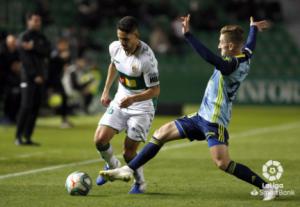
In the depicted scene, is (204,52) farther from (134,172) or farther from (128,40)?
(134,172)

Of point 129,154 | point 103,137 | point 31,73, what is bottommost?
point 31,73

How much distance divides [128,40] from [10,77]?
1144 cm

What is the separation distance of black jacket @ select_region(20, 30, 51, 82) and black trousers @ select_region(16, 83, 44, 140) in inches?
6.1

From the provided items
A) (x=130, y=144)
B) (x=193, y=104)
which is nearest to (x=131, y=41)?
(x=130, y=144)

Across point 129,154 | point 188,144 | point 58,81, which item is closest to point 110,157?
point 129,154

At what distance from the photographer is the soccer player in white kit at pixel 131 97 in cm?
870

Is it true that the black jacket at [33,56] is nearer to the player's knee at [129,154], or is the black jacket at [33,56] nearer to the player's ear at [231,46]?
the player's knee at [129,154]

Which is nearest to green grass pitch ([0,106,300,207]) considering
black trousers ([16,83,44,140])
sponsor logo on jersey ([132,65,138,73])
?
black trousers ([16,83,44,140])

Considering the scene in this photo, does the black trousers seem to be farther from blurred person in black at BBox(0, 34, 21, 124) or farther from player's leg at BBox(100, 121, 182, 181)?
player's leg at BBox(100, 121, 182, 181)

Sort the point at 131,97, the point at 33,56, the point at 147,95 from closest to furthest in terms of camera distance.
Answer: the point at 131,97
the point at 147,95
the point at 33,56

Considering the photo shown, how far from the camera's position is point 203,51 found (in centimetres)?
805

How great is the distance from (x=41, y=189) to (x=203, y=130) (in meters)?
1.89

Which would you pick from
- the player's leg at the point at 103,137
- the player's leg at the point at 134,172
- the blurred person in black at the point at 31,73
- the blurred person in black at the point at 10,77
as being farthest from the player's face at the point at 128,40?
the blurred person in black at the point at 10,77

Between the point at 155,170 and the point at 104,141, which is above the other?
the point at 104,141
